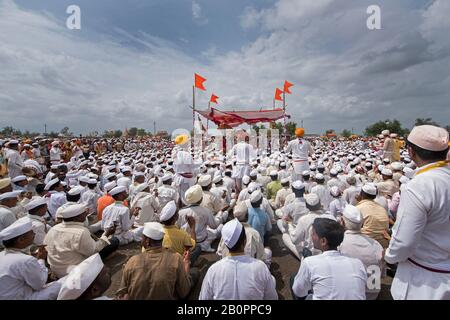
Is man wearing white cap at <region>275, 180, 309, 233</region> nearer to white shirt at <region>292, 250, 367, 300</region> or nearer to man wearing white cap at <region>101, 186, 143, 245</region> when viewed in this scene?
white shirt at <region>292, 250, 367, 300</region>

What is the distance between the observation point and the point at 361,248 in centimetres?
276

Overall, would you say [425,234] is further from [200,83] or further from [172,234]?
[200,83]

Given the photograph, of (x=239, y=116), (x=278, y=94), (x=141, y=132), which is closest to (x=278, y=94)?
(x=278, y=94)

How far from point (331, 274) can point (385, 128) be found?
47.3 meters

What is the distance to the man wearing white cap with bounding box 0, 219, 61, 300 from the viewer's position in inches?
86.0

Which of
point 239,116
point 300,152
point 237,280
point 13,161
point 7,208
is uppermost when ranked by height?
point 239,116

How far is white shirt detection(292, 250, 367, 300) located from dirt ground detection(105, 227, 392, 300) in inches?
59.5

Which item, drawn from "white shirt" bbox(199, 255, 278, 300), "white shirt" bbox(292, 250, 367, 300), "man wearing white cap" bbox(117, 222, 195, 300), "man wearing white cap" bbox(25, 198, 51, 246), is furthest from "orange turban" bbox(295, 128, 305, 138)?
"man wearing white cap" bbox(25, 198, 51, 246)

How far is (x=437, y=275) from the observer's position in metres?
1.70

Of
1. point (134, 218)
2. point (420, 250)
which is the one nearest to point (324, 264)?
point (420, 250)

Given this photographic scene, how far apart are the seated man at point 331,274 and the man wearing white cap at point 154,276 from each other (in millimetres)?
1099

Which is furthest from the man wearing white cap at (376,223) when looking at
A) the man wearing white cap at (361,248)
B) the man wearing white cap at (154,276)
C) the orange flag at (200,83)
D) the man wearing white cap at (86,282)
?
the orange flag at (200,83)

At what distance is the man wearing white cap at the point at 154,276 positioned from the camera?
2.15 m

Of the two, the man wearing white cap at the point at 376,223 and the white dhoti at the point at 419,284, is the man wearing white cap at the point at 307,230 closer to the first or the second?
the man wearing white cap at the point at 376,223
